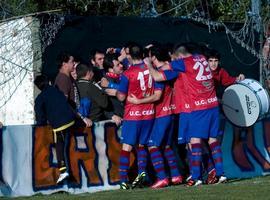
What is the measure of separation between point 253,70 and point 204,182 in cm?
659

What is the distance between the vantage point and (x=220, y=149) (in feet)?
43.7

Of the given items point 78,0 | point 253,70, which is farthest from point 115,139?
point 78,0

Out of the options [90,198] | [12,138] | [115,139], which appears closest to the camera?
[90,198]

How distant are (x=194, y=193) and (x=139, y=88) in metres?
2.09

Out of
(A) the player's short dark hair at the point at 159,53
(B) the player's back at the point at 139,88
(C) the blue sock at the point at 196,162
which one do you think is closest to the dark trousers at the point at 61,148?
(B) the player's back at the point at 139,88

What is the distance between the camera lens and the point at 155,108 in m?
13.1

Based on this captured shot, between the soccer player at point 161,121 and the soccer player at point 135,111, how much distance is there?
0.13 meters

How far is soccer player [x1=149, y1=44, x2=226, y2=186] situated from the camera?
12.8m

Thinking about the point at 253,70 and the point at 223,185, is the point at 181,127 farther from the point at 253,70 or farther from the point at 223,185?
the point at 253,70

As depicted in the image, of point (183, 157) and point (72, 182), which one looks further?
point (183, 157)

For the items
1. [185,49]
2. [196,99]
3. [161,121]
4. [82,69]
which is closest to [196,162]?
[161,121]

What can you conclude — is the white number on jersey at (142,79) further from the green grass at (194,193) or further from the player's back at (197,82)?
the green grass at (194,193)

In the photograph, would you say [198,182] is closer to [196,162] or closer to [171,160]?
[196,162]

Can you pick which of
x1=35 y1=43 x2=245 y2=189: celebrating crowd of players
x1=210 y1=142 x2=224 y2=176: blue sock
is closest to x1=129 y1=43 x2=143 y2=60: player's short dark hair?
x1=35 y1=43 x2=245 y2=189: celebrating crowd of players
